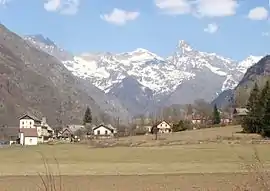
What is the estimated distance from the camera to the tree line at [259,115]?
109m

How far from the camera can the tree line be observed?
108938mm

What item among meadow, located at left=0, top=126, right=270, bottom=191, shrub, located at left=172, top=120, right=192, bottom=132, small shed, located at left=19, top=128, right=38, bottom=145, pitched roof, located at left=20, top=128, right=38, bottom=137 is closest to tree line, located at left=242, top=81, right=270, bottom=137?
meadow, located at left=0, top=126, right=270, bottom=191

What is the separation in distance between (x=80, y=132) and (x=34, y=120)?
747 inches

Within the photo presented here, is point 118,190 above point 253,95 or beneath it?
beneath

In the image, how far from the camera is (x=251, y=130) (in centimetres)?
11862

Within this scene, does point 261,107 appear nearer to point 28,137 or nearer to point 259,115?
point 259,115

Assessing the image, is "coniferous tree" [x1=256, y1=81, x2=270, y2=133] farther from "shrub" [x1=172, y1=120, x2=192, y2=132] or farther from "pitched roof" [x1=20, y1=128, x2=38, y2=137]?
"pitched roof" [x1=20, y1=128, x2=38, y2=137]

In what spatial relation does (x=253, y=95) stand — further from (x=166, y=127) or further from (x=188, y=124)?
(x=166, y=127)

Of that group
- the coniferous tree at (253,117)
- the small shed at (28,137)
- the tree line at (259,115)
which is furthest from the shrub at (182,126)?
the small shed at (28,137)

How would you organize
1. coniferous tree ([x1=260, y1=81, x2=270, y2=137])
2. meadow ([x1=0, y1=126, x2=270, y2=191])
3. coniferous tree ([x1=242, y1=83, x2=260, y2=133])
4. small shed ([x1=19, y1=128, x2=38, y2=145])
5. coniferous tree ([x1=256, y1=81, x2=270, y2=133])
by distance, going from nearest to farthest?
1. meadow ([x1=0, y1=126, x2=270, y2=191])
2. coniferous tree ([x1=260, y1=81, x2=270, y2=137])
3. coniferous tree ([x1=256, y1=81, x2=270, y2=133])
4. coniferous tree ([x1=242, y1=83, x2=260, y2=133])
5. small shed ([x1=19, y1=128, x2=38, y2=145])

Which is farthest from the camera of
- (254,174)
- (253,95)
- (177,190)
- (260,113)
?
(253,95)

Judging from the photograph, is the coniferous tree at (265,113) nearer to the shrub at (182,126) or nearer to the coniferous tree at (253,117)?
the coniferous tree at (253,117)

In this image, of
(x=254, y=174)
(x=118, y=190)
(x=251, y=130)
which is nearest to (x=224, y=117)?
(x=251, y=130)

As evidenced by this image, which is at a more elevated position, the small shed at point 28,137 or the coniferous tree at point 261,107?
the coniferous tree at point 261,107
